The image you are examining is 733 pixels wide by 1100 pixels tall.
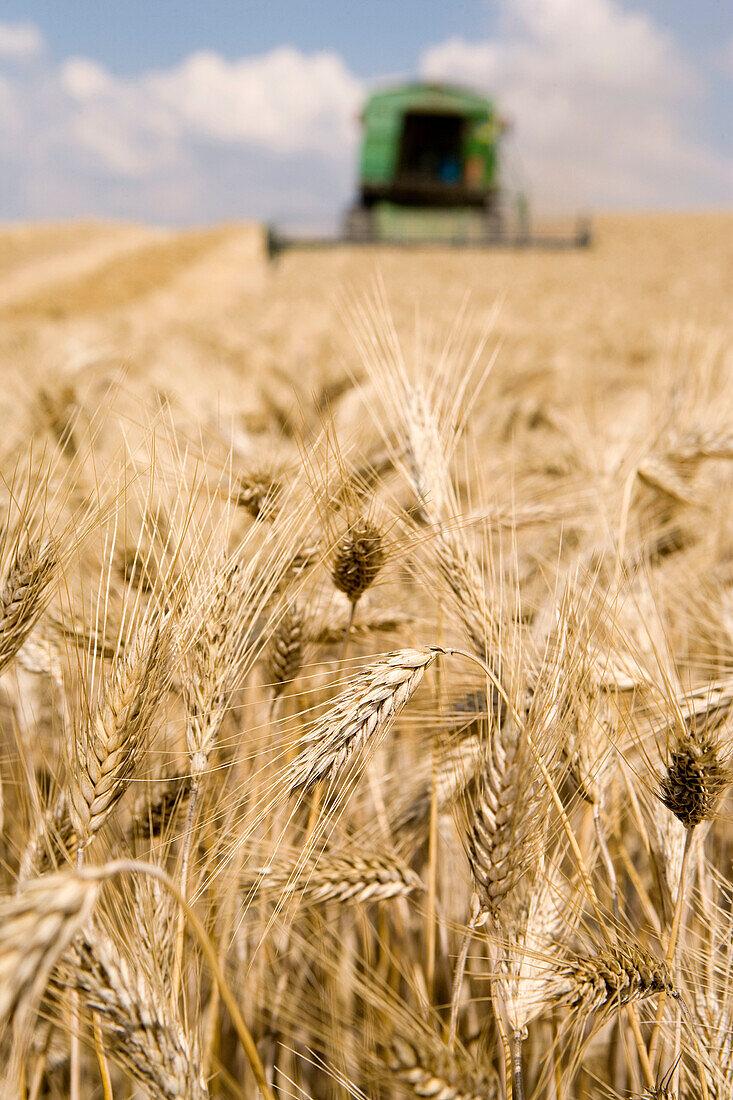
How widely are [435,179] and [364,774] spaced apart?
603 inches

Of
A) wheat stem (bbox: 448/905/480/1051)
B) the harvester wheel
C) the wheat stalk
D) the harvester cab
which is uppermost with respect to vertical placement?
the harvester cab

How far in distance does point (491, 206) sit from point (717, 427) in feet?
50.1

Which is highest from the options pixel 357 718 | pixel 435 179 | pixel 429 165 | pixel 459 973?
pixel 429 165

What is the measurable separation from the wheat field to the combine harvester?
13.7 meters

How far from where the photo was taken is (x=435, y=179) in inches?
557

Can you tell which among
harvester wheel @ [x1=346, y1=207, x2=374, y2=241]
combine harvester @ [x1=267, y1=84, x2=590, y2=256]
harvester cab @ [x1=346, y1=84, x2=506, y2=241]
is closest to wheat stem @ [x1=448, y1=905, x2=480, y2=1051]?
combine harvester @ [x1=267, y1=84, x2=590, y2=256]

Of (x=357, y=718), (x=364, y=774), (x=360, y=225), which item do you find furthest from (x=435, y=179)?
(x=357, y=718)

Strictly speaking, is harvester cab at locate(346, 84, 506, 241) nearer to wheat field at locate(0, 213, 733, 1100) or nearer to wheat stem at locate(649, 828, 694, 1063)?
wheat field at locate(0, 213, 733, 1100)

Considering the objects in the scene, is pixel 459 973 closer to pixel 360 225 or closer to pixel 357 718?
pixel 357 718

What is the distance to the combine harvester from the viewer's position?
13461 mm

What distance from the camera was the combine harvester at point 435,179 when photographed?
13.5 m

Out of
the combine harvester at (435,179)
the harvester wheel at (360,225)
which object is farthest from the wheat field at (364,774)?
the harvester wheel at (360,225)

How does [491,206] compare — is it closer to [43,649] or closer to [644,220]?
[644,220]

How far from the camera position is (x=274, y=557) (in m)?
0.73
